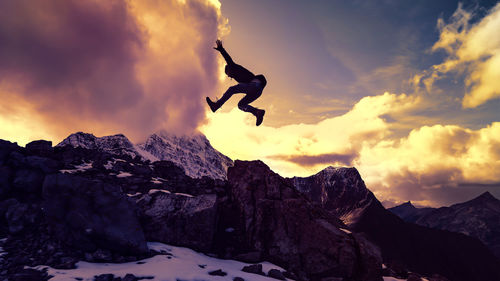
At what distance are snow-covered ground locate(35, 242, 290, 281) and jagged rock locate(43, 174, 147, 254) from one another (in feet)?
3.35

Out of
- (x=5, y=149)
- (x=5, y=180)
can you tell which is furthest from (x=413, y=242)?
(x=5, y=149)

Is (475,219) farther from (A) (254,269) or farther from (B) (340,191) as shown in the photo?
(A) (254,269)

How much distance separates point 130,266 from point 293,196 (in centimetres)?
1022

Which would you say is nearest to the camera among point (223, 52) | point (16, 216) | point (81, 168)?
point (223, 52)

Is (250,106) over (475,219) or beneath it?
beneath

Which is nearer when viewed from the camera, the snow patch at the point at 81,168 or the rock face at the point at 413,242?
the snow patch at the point at 81,168

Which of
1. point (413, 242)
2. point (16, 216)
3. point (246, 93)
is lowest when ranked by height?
point (413, 242)

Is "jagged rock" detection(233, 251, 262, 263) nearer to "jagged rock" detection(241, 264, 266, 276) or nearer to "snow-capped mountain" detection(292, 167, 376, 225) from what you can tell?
"jagged rock" detection(241, 264, 266, 276)

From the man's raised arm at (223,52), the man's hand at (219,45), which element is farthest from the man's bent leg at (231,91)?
the man's hand at (219,45)

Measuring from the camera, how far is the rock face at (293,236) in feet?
40.4

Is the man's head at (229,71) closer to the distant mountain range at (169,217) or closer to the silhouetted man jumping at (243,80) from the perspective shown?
the silhouetted man jumping at (243,80)

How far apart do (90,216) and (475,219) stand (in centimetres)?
21308

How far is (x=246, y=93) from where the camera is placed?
28.0 ft

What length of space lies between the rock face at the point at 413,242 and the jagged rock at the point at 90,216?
6709 cm
